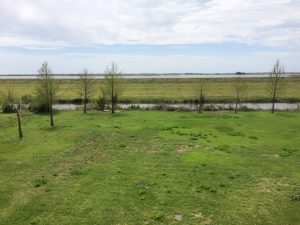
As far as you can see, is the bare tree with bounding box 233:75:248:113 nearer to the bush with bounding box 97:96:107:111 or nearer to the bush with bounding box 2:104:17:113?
the bush with bounding box 97:96:107:111

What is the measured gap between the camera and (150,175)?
1809 centimetres

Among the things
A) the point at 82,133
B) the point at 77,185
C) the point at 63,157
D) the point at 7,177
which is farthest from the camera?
the point at 82,133

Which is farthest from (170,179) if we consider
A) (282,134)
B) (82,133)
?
(282,134)

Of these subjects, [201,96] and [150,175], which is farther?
[201,96]

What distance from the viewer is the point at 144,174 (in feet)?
60.1

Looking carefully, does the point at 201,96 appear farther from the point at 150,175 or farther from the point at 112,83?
the point at 150,175

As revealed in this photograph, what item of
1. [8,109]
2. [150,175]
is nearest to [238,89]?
[8,109]

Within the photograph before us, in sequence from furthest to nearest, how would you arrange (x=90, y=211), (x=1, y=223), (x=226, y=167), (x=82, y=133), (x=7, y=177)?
(x=82, y=133)
(x=226, y=167)
(x=7, y=177)
(x=90, y=211)
(x=1, y=223)

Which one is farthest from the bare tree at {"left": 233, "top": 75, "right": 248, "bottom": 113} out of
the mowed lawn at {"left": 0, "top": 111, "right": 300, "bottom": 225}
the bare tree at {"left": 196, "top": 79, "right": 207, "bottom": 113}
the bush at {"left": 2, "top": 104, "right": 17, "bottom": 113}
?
the bush at {"left": 2, "top": 104, "right": 17, "bottom": 113}

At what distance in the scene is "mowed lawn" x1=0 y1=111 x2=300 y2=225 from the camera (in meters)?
13.5

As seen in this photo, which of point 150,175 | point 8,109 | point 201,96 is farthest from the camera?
point 201,96

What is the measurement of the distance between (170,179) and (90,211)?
5150 millimetres

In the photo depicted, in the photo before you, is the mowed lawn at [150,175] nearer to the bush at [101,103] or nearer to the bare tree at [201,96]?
the bare tree at [201,96]

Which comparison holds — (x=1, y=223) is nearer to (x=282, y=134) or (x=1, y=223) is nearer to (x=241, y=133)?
(x=241, y=133)
